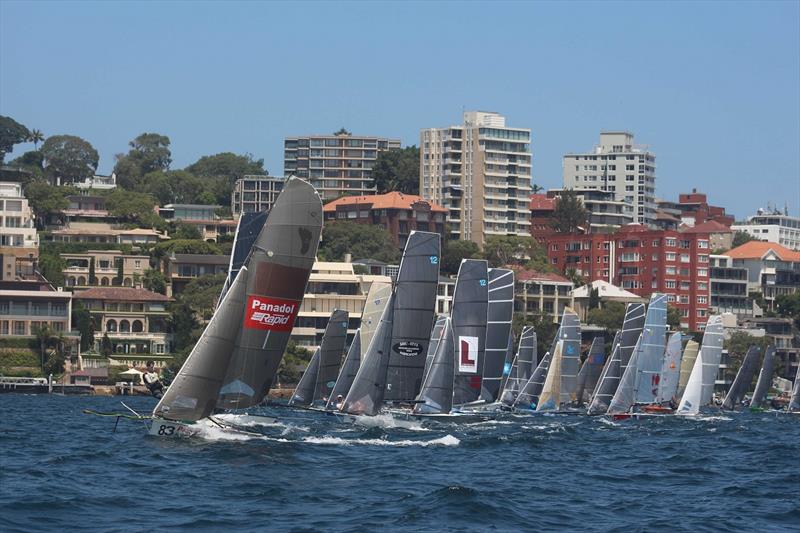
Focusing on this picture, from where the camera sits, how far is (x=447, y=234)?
166 meters

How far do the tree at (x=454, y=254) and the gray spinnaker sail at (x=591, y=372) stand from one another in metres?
57.0

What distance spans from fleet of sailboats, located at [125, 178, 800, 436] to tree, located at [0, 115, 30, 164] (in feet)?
399

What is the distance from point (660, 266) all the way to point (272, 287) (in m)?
121

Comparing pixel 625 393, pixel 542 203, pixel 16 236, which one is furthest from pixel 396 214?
pixel 625 393

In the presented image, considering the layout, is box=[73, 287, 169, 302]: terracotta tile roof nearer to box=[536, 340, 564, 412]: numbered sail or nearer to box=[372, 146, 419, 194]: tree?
box=[536, 340, 564, 412]: numbered sail

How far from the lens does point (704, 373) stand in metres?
85.9

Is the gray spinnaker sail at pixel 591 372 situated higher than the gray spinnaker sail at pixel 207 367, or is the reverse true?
the gray spinnaker sail at pixel 207 367

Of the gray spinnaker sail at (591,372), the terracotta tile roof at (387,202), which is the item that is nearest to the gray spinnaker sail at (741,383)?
the gray spinnaker sail at (591,372)

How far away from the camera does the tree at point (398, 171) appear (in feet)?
611

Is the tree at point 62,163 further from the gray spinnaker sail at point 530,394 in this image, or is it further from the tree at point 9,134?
the gray spinnaker sail at point 530,394

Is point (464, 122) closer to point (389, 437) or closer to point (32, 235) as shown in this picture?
point (32, 235)

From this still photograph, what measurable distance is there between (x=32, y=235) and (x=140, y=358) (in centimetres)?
2834

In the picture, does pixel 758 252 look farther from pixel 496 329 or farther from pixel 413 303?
pixel 413 303

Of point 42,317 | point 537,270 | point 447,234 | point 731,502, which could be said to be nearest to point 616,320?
point 537,270
